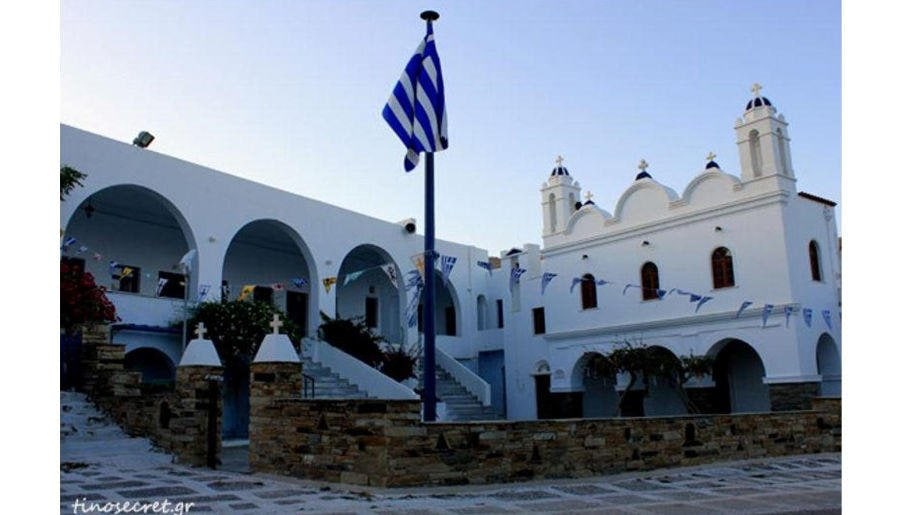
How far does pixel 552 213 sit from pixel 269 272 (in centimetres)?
829

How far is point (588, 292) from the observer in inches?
820

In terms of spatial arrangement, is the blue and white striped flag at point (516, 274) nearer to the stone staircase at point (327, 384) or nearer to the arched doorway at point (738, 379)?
the arched doorway at point (738, 379)

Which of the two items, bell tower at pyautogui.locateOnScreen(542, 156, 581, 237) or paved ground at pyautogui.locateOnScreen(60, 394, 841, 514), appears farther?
bell tower at pyautogui.locateOnScreen(542, 156, 581, 237)

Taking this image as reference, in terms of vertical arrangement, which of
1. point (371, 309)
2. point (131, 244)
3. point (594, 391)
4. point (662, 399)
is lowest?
point (662, 399)

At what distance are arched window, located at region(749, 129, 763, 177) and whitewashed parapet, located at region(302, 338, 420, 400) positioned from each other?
30.5ft

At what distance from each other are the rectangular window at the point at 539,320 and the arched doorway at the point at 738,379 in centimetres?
506

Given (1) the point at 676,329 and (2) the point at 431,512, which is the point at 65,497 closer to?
(2) the point at 431,512

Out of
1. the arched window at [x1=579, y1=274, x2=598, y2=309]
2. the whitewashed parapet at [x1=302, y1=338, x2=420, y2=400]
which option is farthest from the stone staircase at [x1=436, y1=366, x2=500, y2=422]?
the arched window at [x1=579, y1=274, x2=598, y2=309]

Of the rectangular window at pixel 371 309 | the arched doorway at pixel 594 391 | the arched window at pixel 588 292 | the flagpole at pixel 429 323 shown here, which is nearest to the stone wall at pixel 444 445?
the flagpole at pixel 429 323

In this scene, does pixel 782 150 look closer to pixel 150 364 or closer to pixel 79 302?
pixel 79 302

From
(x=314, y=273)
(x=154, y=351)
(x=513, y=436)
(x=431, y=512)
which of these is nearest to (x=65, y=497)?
(x=431, y=512)

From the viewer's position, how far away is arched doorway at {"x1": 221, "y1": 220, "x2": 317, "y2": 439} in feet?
58.7

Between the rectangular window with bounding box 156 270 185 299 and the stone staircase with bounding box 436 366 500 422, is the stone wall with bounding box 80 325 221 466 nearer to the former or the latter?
the rectangular window with bounding box 156 270 185 299

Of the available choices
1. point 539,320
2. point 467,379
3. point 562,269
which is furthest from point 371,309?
point 562,269
